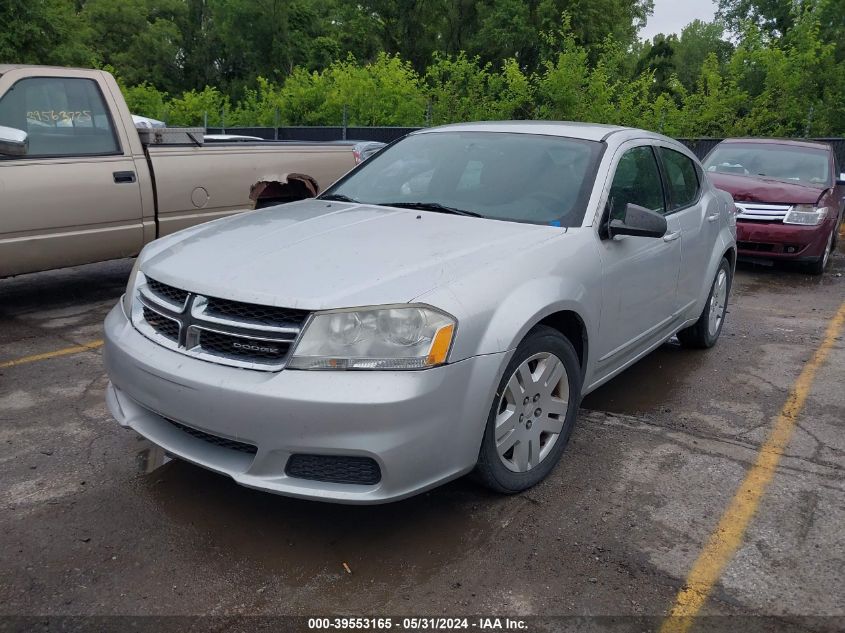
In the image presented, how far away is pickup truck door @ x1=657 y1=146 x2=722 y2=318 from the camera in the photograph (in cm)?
478

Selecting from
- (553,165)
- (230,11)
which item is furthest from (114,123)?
(230,11)

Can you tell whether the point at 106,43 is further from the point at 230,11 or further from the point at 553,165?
the point at 553,165

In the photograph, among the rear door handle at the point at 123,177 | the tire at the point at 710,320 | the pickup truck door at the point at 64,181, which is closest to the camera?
the tire at the point at 710,320

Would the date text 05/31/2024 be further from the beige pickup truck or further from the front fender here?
the beige pickup truck

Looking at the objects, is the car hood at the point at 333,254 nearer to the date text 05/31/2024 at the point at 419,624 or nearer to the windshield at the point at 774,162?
the date text 05/31/2024 at the point at 419,624

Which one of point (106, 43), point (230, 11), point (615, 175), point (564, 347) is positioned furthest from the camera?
point (106, 43)

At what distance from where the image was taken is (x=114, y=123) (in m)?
6.37

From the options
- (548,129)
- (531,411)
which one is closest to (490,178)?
(548,129)

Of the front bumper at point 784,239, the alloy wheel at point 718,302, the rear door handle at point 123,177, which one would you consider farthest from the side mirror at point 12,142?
the front bumper at point 784,239

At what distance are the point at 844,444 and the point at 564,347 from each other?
1830mm

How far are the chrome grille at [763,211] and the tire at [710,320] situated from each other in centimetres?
340

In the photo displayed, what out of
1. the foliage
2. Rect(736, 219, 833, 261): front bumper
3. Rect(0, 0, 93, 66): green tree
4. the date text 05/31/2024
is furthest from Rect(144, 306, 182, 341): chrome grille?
Rect(0, 0, 93, 66): green tree

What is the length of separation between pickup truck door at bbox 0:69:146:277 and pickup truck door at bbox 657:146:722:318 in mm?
4264

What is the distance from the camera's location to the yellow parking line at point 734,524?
2684 mm
